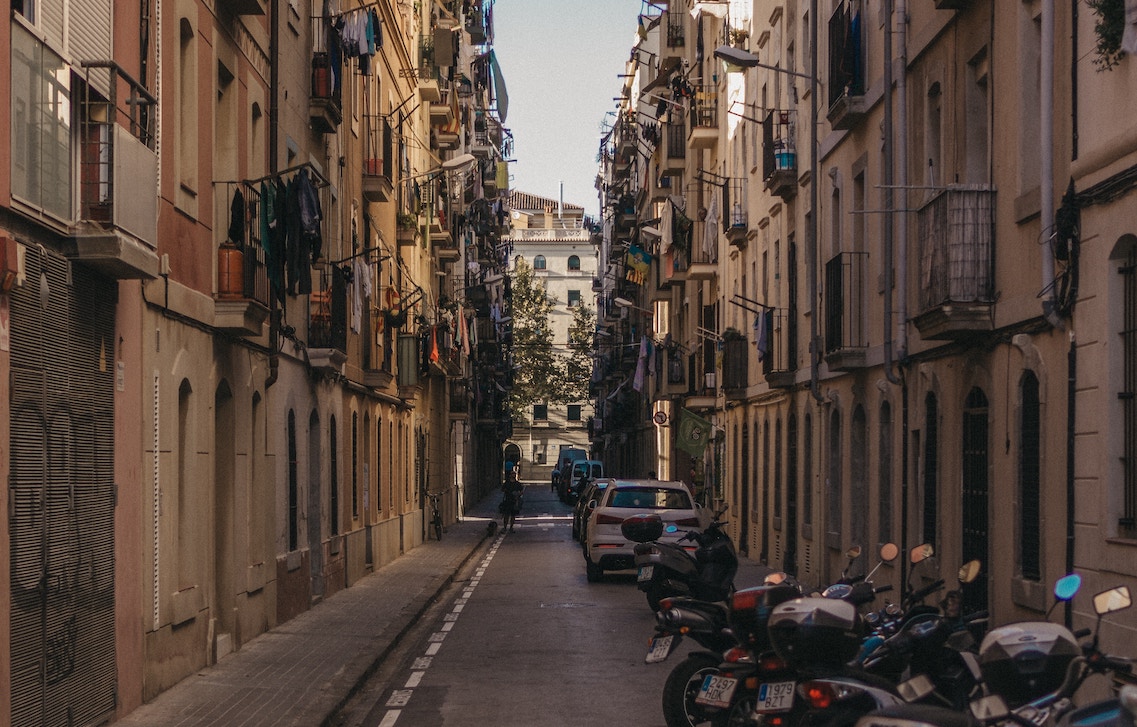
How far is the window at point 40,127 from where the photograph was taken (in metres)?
10.2

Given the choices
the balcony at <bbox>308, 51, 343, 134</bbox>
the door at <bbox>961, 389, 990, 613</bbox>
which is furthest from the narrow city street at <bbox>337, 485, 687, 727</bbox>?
the balcony at <bbox>308, 51, 343, 134</bbox>

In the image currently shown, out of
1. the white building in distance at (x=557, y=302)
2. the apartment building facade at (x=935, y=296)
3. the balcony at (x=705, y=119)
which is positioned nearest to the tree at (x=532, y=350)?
the white building in distance at (x=557, y=302)

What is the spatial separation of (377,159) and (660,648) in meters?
22.2

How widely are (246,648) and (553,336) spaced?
341 ft

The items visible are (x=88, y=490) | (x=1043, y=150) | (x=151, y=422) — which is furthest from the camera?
(x=151, y=422)

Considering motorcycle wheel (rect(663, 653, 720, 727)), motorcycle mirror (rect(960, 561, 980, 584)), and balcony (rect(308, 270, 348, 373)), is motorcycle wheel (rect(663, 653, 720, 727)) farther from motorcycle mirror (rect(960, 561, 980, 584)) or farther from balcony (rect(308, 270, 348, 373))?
balcony (rect(308, 270, 348, 373))

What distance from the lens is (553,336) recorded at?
122188 mm

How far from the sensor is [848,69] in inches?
898

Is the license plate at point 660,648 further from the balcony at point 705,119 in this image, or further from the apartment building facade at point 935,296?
the balcony at point 705,119

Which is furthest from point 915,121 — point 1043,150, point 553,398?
point 553,398

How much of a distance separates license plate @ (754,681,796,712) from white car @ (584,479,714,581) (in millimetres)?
18917

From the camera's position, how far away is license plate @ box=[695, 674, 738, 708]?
10401 millimetres

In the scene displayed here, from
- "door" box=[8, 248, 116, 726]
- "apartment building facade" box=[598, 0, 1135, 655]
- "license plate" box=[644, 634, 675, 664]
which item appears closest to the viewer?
"door" box=[8, 248, 116, 726]

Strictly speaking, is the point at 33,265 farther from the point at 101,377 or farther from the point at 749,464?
the point at 749,464
